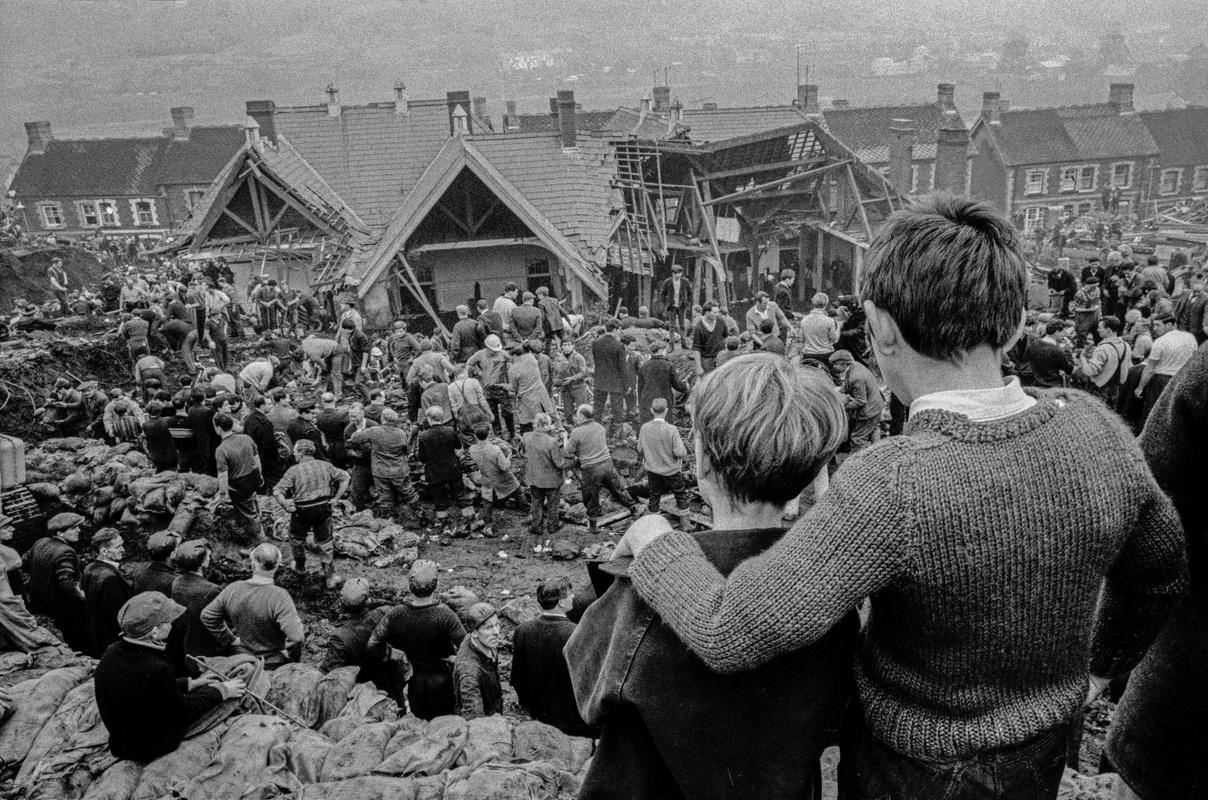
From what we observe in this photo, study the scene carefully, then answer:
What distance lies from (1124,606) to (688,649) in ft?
3.81

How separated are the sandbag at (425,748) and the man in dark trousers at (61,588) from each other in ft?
14.5

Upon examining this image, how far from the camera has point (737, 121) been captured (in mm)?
28922

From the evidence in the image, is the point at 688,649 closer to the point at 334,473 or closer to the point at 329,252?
the point at 334,473

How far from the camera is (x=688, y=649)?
2.06 meters

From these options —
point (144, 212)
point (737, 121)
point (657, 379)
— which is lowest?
point (657, 379)

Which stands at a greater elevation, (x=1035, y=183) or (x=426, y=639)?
(x=1035, y=183)

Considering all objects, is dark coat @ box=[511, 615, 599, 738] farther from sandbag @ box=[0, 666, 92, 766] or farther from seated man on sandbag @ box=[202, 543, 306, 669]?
sandbag @ box=[0, 666, 92, 766]

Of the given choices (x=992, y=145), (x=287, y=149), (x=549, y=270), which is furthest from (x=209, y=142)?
(x=992, y=145)

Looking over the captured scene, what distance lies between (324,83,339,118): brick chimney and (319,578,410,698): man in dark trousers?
993 inches

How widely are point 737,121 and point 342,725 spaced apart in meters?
26.7

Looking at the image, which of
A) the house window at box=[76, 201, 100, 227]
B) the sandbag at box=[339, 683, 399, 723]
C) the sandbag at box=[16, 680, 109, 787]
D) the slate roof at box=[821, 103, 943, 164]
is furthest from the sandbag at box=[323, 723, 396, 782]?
the house window at box=[76, 201, 100, 227]

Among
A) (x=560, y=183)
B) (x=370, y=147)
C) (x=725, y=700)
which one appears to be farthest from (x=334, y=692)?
(x=370, y=147)

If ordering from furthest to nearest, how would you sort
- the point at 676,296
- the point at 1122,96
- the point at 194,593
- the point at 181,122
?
the point at 181,122
the point at 1122,96
the point at 676,296
the point at 194,593

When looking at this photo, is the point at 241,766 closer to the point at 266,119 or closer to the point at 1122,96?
the point at 266,119
